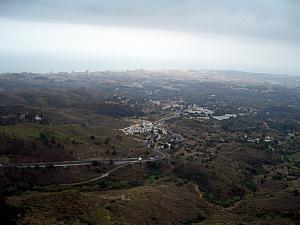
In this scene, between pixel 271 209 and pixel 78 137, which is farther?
pixel 78 137

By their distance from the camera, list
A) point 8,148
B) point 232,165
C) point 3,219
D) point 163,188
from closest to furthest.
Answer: point 3,219, point 163,188, point 8,148, point 232,165

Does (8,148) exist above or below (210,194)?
above

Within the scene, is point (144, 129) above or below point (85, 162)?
below

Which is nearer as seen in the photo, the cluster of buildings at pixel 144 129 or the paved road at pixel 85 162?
the paved road at pixel 85 162

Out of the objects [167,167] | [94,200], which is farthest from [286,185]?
[94,200]

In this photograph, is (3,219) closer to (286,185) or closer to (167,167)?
(167,167)

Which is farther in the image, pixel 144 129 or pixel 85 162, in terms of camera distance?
pixel 144 129

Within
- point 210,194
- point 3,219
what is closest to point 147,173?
point 210,194

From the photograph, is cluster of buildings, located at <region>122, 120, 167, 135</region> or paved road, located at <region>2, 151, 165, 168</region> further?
A: cluster of buildings, located at <region>122, 120, 167, 135</region>

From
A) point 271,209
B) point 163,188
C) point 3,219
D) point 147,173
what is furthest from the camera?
point 147,173

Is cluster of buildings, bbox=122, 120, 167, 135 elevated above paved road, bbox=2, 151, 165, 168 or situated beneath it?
situated beneath

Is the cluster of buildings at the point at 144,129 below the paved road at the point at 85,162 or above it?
below
